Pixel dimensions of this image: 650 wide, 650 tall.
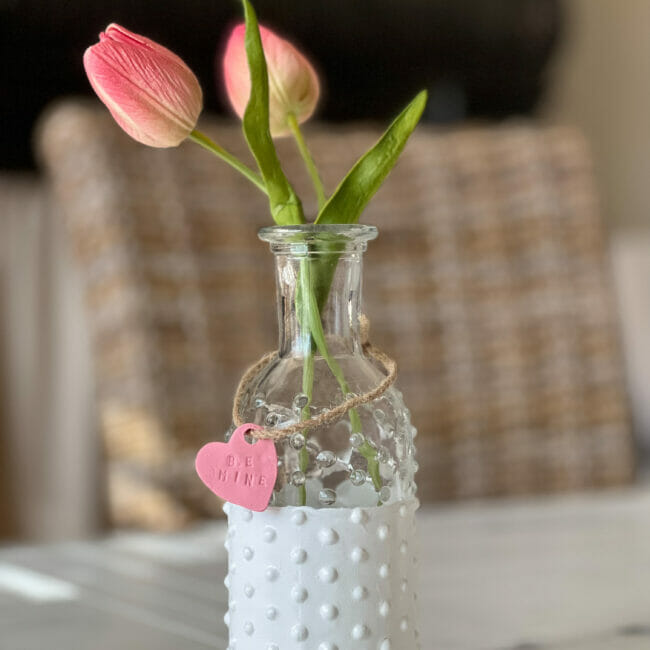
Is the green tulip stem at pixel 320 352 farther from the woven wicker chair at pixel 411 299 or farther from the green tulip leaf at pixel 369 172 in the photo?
the woven wicker chair at pixel 411 299

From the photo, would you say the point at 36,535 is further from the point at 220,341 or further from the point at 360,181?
the point at 360,181

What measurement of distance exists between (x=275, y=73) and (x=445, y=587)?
14.9 inches

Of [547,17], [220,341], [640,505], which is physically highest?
[547,17]

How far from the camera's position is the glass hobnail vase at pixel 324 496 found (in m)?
0.36

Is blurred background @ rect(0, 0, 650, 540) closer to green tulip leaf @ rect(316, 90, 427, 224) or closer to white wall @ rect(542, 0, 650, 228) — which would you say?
white wall @ rect(542, 0, 650, 228)

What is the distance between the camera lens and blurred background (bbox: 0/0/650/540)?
110 cm

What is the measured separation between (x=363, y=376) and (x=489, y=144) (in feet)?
3.36

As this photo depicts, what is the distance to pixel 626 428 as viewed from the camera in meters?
1.34

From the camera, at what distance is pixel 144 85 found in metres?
0.34

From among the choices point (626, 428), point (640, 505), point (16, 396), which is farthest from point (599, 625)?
point (16, 396)

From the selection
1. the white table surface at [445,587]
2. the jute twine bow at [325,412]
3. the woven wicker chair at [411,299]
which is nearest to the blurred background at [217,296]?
the woven wicker chair at [411,299]

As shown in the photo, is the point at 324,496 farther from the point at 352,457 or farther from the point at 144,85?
the point at 144,85

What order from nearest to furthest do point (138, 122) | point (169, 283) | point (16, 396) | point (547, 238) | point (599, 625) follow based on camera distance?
point (138, 122) → point (599, 625) → point (169, 283) → point (547, 238) → point (16, 396)

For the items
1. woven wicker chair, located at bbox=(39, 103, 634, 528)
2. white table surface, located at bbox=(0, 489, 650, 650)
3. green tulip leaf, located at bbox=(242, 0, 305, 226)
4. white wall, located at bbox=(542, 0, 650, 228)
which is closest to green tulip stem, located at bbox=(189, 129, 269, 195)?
green tulip leaf, located at bbox=(242, 0, 305, 226)
